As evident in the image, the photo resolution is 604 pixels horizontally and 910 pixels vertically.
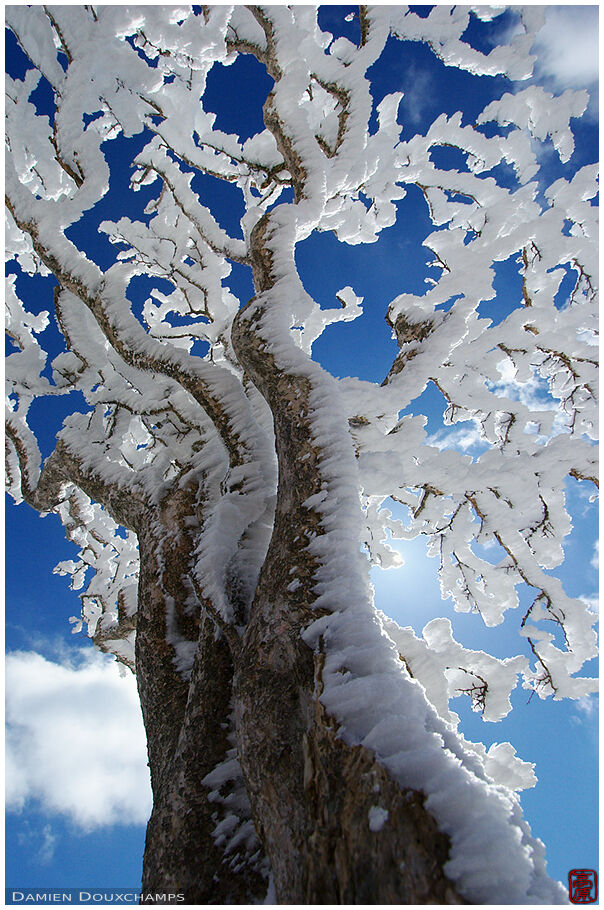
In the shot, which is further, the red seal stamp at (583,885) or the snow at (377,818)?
the red seal stamp at (583,885)

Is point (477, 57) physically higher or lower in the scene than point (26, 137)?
higher

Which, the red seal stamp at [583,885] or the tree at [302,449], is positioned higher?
the tree at [302,449]

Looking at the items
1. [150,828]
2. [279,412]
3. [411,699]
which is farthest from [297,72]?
[150,828]

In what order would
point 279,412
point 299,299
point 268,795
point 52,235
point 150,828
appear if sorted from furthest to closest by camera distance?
point 52,235
point 299,299
point 279,412
point 150,828
point 268,795

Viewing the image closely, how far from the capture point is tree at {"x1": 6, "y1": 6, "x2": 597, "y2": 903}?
127 centimetres

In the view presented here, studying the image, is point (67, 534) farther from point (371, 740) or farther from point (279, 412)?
point (371, 740)

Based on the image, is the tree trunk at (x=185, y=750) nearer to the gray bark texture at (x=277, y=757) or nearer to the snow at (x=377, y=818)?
the gray bark texture at (x=277, y=757)

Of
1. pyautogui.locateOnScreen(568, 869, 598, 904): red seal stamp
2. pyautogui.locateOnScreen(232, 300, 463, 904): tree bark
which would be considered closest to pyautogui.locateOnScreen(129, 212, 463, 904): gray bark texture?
pyautogui.locateOnScreen(232, 300, 463, 904): tree bark

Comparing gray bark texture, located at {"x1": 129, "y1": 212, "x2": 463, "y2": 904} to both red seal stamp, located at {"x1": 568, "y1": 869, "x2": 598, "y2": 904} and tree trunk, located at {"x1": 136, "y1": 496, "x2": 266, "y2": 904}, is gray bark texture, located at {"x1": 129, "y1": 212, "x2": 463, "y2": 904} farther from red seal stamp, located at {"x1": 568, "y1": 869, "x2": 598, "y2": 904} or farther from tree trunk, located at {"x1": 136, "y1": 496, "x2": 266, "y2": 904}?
red seal stamp, located at {"x1": 568, "y1": 869, "x2": 598, "y2": 904}

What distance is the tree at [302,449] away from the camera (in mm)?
1272

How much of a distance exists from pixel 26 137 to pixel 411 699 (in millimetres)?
5193

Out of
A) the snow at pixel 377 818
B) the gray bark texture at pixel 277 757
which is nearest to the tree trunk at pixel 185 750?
the gray bark texture at pixel 277 757

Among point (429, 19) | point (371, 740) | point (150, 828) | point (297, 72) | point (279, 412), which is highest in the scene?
point (429, 19)

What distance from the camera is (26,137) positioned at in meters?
3.93
